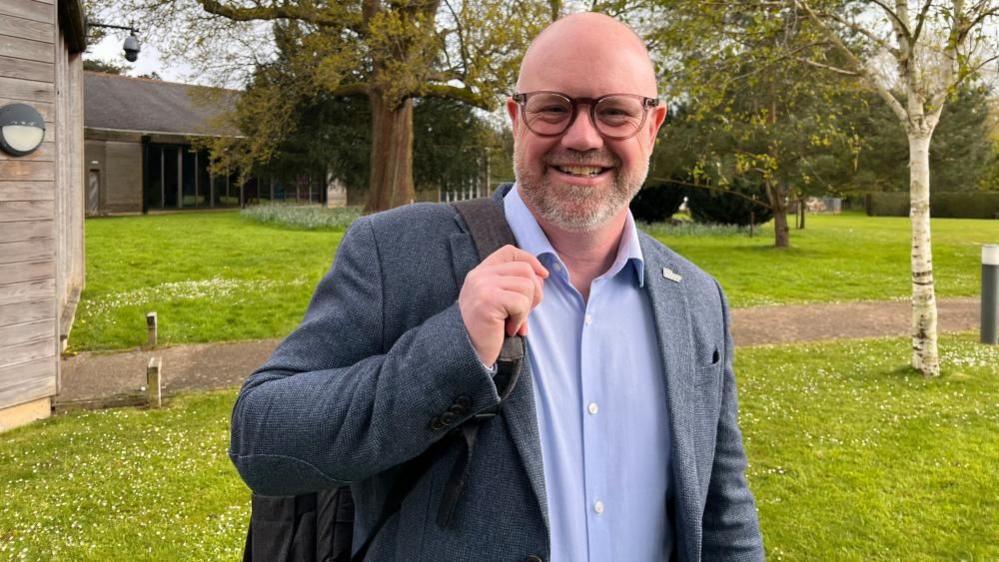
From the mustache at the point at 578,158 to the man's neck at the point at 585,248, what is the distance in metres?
0.13

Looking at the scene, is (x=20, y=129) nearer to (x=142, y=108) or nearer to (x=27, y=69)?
(x=27, y=69)

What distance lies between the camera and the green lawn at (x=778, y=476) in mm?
4453

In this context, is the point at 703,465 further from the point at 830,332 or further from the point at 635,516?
the point at 830,332

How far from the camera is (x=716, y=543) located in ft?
6.37

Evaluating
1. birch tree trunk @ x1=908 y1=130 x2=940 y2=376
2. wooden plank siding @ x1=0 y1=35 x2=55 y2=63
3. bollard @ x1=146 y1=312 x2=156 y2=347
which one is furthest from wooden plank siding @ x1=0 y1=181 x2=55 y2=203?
birch tree trunk @ x1=908 y1=130 x2=940 y2=376

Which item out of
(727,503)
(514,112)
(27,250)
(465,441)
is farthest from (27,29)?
(727,503)

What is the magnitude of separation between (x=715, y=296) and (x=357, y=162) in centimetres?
2954

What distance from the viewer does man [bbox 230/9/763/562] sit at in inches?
52.4

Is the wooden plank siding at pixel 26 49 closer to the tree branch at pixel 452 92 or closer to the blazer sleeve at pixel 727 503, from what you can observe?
the blazer sleeve at pixel 727 503

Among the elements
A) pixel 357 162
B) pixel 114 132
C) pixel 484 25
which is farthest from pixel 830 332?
pixel 114 132

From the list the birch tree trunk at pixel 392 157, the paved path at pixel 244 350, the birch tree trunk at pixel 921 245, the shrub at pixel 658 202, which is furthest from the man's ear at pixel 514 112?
the shrub at pixel 658 202

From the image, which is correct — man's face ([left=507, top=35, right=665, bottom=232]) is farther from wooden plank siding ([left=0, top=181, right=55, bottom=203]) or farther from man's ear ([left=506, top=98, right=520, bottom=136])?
wooden plank siding ([left=0, top=181, right=55, bottom=203])

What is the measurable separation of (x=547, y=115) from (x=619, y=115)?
0.53 ft

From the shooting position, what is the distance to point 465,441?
4.68ft
